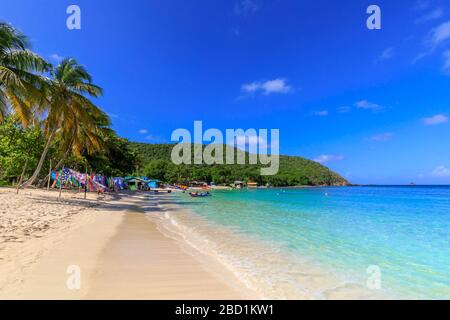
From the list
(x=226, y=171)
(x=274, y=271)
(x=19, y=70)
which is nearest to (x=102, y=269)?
(x=274, y=271)

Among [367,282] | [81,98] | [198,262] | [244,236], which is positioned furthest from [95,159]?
[367,282]

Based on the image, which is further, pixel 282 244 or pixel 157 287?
pixel 282 244

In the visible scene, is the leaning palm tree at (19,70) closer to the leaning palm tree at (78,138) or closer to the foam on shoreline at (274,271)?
the leaning palm tree at (78,138)

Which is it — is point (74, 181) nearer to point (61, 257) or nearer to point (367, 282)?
point (61, 257)

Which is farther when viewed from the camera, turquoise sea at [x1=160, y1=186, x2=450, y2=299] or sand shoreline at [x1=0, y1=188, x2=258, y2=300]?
turquoise sea at [x1=160, y1=186, x2=450, y2=299]

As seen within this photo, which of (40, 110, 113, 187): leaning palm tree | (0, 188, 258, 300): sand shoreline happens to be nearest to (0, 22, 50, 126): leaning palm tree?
(40, 110, 113, 187): leaning palm tree

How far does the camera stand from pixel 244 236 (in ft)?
29.4

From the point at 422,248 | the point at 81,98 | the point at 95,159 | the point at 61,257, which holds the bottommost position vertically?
the point at 422,248

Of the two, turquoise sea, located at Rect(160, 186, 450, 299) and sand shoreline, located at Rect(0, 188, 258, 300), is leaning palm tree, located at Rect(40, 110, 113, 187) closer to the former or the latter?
sand shoreline, located at Rect(0, 188, 258, 300)

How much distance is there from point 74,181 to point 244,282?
2705 cm

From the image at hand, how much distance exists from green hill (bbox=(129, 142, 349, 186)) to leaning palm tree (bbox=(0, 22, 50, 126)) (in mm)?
58878

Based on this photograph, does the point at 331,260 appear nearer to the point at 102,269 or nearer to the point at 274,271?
the point at 274,271

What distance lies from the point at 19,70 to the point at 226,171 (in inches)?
3819

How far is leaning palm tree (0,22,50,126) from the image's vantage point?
13.7 metres
